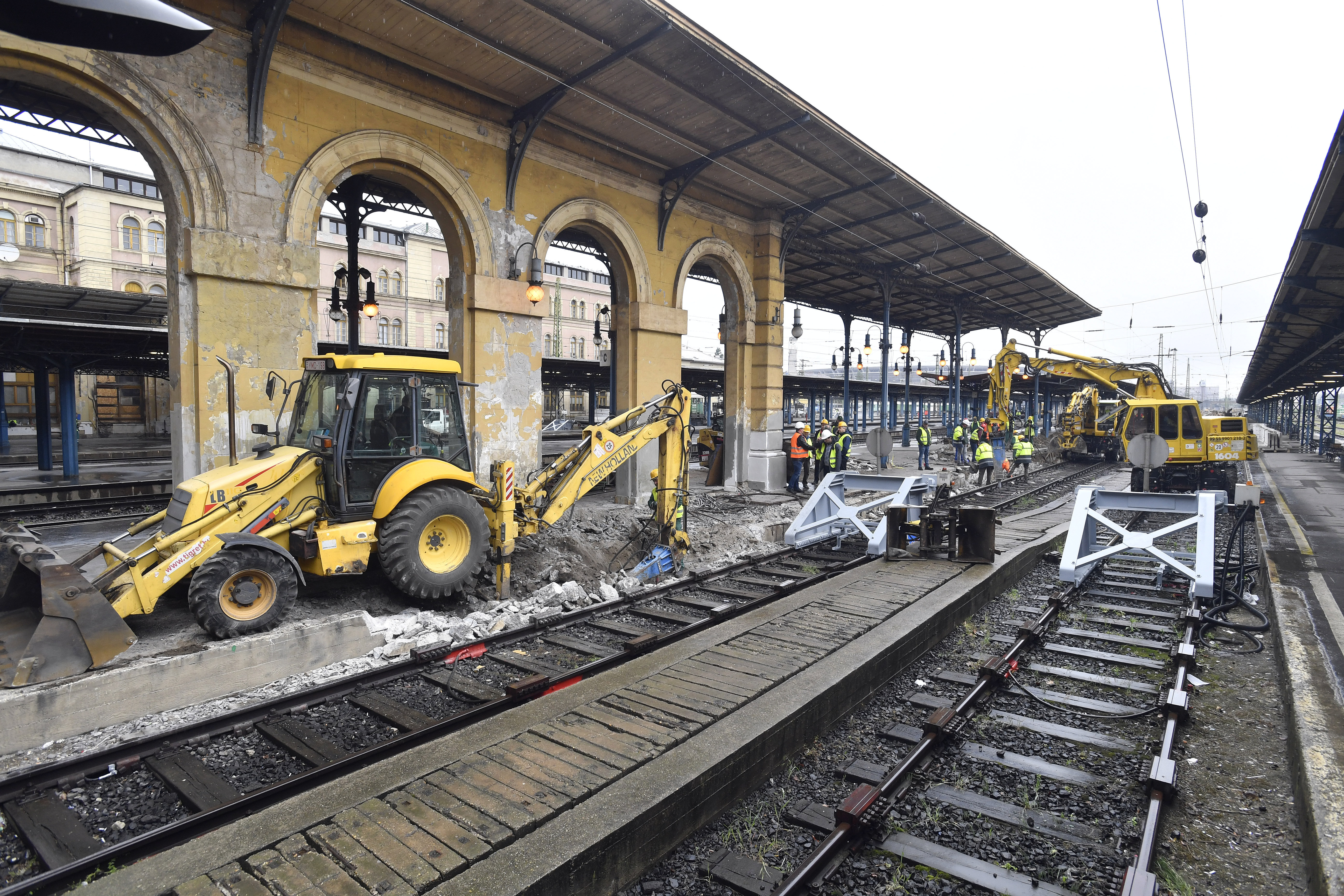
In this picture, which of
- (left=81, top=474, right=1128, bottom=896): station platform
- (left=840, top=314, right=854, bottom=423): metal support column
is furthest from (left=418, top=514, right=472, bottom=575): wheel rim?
(left=840, top=314, right=854, bottom=423): metal support column

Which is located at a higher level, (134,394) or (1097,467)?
(134,394)

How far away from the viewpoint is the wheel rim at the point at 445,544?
732 centimetres

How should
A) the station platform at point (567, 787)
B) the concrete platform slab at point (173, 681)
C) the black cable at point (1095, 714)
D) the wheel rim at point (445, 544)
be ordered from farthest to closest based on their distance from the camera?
the wheel rim at point (445, 544)
the black cable at point (1095, 714)
the concrete platform slab at point (173, 681)
the station platform at point (567, 787)

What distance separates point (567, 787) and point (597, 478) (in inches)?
228

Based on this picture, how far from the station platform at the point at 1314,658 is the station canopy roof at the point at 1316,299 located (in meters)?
4.40

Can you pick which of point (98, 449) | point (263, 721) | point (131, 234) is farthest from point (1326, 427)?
point (131, 234)

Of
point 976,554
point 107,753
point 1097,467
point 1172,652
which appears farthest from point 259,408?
point 1097,467

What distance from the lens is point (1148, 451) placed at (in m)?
11.6

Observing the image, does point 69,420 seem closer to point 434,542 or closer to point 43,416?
point 43,416

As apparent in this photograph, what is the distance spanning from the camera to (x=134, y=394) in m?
39.1

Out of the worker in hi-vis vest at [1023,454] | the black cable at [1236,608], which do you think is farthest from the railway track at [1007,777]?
the worker in hi-vis vest at [1023,454]

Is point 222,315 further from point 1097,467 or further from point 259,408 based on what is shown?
point 1097,467

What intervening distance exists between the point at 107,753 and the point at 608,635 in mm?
3825

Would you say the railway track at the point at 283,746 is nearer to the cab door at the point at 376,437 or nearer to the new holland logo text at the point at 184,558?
the new holland logo text at the point at 184,558
